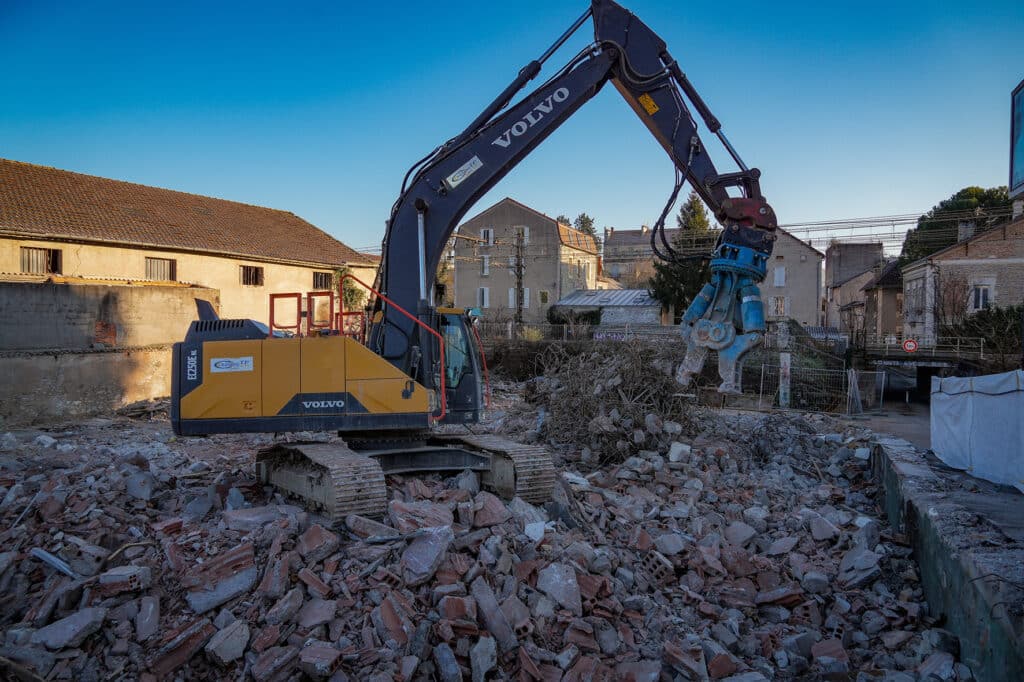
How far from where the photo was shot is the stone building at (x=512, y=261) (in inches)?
1705

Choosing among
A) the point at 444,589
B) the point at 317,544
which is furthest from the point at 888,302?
the point at 317,544

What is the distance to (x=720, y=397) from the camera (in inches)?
796

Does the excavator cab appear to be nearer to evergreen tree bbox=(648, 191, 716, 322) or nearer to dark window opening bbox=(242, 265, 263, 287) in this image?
dark window opening bbox=(242, 265, 263, 287)

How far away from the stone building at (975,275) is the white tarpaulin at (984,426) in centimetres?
2176

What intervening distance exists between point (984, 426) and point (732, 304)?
3.60 metres

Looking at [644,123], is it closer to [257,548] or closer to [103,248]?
[257,548]

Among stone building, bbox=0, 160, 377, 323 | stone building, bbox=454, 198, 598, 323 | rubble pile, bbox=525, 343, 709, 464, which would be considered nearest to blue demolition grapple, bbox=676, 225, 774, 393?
rubble pile, bbox=525, 343, 709, 464

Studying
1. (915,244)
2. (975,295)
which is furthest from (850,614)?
(915,244)

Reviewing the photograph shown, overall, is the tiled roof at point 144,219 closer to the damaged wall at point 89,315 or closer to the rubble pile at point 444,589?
the damaged wall at point 89,315

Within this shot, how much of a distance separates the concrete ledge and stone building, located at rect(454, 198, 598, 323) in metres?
35.7

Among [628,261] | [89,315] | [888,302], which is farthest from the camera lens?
[628,261]

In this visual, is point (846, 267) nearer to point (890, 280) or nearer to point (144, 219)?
point (890, 280)

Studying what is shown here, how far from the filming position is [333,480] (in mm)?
6152

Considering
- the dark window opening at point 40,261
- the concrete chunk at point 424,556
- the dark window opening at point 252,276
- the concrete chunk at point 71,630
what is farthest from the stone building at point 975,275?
the dark window opening at point 40,261
